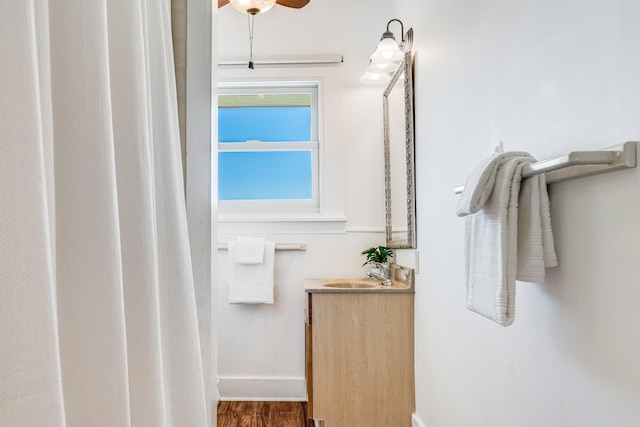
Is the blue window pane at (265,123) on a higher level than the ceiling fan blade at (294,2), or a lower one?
lower

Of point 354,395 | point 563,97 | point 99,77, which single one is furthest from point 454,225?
point 99,77

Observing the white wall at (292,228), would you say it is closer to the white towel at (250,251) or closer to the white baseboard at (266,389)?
the white baseboard at (266,389)

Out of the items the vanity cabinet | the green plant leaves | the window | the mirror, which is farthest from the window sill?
the vanity cabinet

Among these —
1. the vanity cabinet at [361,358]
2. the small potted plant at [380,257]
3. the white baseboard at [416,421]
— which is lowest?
the white baseboard at [416,421]

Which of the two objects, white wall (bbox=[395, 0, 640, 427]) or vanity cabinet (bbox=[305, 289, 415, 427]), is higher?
white wall (bbox=[395, 0, 640, 427])

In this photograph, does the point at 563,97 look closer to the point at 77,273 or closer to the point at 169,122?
the point at 169,122

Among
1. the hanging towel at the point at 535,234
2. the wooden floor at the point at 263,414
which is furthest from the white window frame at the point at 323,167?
the hanging towel at the point at 535,234

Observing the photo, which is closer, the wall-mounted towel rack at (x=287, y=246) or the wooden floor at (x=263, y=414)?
the wooden floor at (x=263, y=414)

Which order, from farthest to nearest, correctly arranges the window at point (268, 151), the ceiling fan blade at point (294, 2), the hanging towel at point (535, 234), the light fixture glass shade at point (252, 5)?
1. the window at point (268, 151)
2. the ceiling fan blade at point (294, 2)
3. the light fixture glass shade at point (252, 5)
4. the hanging towel at point (535, 234)

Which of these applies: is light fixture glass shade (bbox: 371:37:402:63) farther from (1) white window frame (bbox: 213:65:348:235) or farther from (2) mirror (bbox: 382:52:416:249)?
(1) white window frame (bbox: 213:65:348:235)

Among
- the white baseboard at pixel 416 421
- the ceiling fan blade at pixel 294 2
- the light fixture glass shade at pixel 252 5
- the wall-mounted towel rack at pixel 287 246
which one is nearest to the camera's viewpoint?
the white baseboard at pixel 416 421

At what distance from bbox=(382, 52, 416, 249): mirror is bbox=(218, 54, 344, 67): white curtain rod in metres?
0.43

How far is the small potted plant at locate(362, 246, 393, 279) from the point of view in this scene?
265cm

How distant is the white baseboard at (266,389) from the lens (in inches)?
114
